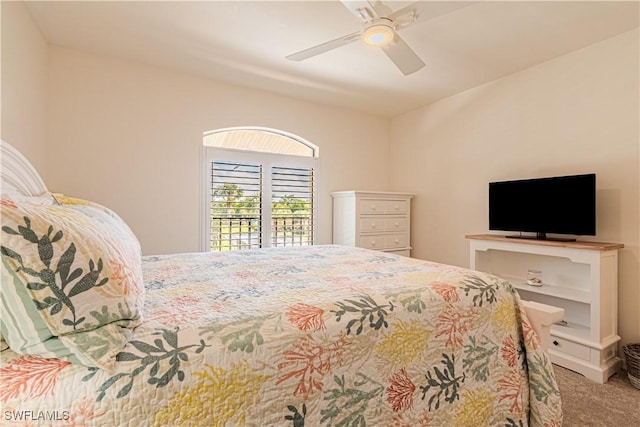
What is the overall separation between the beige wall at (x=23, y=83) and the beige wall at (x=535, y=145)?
12.6ft

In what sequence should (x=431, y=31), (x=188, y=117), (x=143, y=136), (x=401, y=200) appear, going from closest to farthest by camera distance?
1. (x=431, y=31)
2. (x=143, y=136)
3. (x=188, y=117)
4. (x=401, y=200)

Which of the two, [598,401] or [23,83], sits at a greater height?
[23,83]

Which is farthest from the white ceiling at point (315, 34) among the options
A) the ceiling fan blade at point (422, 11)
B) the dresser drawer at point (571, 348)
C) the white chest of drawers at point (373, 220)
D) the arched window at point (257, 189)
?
the dresser drawer at point (571, 348)

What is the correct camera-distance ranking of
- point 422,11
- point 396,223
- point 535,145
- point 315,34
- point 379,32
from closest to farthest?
point 422,11 → point 379,32 → point 315,34 → point 535,145 → point 396,223

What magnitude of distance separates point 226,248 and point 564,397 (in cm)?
302

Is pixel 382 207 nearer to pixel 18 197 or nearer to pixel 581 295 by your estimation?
Result: pixel 581 295

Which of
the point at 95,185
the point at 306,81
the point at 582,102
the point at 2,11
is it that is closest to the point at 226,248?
the point at 95,185

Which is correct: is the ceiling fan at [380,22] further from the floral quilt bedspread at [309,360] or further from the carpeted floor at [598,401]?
the carpeted floor at [598,401]

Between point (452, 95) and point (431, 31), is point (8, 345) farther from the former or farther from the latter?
point (452, 95)

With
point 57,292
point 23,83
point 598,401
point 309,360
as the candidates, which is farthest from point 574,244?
point 23,83

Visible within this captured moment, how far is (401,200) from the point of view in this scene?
3939mm

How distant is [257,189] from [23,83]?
2.03 m

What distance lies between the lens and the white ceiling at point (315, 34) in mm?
2061

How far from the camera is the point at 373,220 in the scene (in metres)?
3.73
